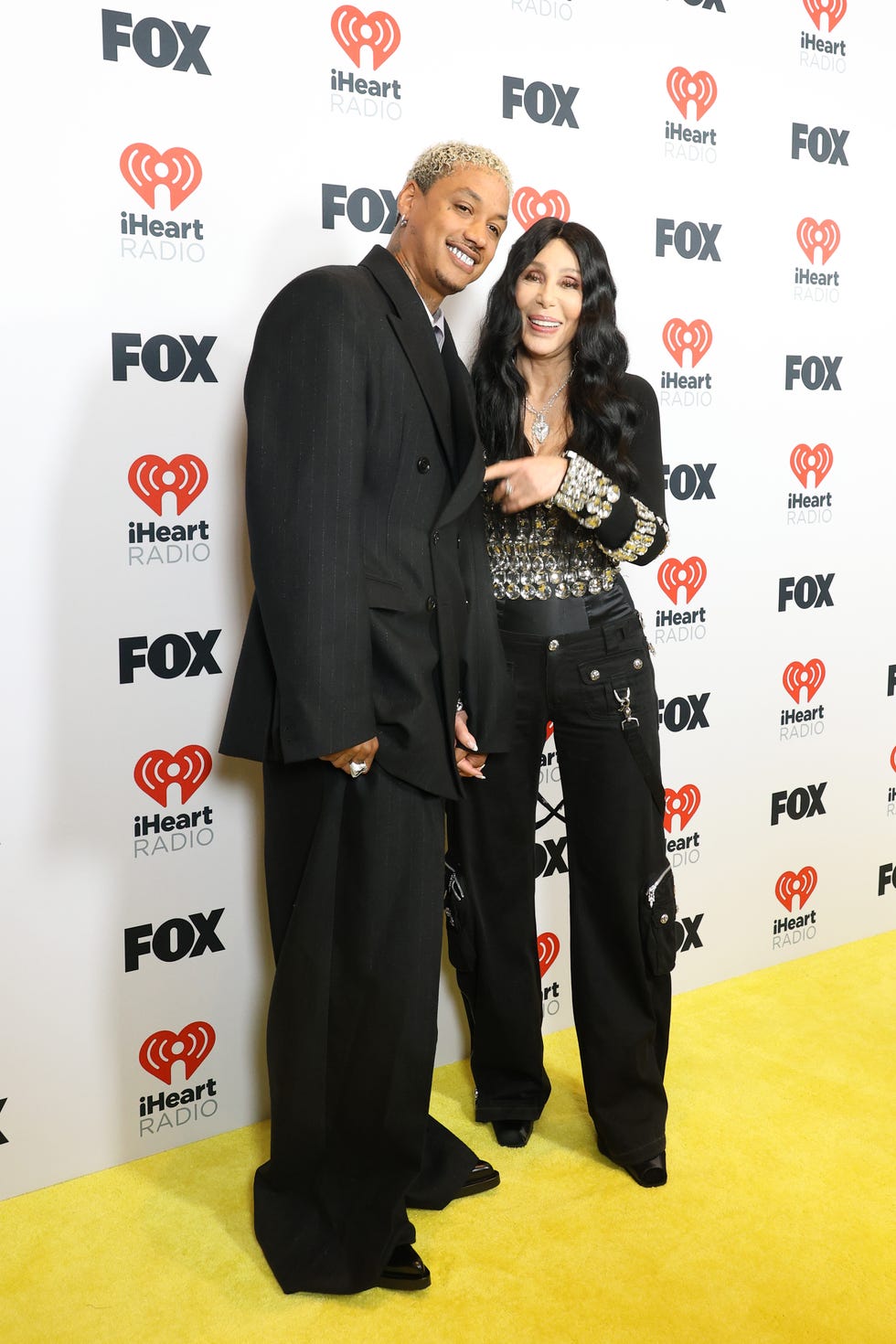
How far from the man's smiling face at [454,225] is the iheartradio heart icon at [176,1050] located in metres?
1.54

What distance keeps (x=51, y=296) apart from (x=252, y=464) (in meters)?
0.62

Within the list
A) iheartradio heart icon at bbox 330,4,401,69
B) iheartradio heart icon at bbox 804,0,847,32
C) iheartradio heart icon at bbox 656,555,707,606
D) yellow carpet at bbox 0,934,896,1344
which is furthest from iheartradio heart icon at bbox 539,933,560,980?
iheartradio heart icon at bbox 804,0,847,32

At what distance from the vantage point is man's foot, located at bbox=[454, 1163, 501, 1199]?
7.55ft

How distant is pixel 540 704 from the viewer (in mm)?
2287

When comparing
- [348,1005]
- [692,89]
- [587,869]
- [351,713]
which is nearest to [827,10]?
[692,89]

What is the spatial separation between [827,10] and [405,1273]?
121 inches

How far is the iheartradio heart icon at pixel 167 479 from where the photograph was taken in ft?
7.42

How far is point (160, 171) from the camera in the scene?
2.20 meters

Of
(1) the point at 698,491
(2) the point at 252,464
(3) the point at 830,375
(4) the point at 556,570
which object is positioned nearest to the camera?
(2) the point at 252,464

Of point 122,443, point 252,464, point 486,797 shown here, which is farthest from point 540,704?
point 122,443

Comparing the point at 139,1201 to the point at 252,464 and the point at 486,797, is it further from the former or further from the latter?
the point at 252,464

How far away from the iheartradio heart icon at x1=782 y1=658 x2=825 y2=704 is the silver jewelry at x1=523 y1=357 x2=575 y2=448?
1311 mm

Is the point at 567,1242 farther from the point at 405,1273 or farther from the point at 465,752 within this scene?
the point at 465,752

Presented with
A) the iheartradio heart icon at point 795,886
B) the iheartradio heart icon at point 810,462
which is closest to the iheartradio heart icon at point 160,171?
the iheartradio heart icon at point 810,462
